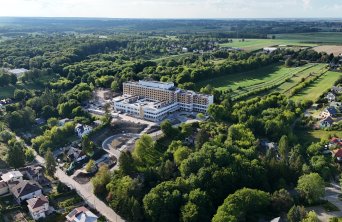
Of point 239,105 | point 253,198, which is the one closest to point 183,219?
point 253,198

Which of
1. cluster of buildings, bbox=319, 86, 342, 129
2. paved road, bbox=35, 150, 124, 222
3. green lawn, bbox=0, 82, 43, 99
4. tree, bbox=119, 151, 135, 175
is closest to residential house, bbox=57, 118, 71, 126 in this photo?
paved road, bbox=35, 150, 124, 222

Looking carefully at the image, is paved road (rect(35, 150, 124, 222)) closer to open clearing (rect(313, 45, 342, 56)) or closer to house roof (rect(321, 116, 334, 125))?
house roof (rect(321, 116, 334, 125))

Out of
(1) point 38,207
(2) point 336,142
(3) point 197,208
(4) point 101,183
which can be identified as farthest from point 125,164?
(2) point 336,142

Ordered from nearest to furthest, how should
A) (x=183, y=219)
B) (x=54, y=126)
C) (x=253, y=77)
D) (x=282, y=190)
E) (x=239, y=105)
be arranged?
(x=183, y=219), (x=282, y=190), (x=54, y=126), (x=239, y=105), (x=253, y=77)

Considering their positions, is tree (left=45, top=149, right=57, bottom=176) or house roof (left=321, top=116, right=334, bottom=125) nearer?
tree (left=45, top=149, right=57, bottom=176)

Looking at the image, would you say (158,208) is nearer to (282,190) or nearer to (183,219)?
(183,219)

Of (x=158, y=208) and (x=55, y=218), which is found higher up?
(x=158, y=208)

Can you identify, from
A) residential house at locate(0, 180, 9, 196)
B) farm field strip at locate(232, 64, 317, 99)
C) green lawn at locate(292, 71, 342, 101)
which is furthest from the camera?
farm field strip at locate(232, 64, 317, 99)

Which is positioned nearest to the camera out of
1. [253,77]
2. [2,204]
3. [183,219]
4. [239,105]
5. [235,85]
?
[183,219]
